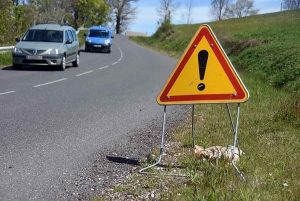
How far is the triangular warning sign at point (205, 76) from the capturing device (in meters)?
5.19

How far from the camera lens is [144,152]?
20.6ft

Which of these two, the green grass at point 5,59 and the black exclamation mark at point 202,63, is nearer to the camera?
the black exclamation mark at point 202,63

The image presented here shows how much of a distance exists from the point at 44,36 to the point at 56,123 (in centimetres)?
1280

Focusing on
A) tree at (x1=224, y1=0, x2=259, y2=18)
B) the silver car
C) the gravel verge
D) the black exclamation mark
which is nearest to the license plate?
the silver car

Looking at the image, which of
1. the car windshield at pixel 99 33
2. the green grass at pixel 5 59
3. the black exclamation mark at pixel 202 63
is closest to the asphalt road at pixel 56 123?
the black exclamation mark at pixel 202 63

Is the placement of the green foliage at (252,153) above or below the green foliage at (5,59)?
below

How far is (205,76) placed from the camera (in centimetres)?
528

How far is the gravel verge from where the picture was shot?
4574mm

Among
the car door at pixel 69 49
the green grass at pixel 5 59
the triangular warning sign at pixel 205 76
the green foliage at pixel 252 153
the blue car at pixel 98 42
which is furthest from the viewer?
the blue car at pixel 98 42

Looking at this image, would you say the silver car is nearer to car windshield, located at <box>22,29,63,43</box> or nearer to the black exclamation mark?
car windshield, located at <box>22,29,63,43</box>

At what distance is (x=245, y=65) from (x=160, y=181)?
18.2 m

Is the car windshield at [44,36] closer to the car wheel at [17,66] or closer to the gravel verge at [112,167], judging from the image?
the car wheel at [17,66]

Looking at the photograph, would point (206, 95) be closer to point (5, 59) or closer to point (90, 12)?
point (5, 59)

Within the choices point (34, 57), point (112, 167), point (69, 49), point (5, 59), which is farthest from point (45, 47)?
point (112, 167)
